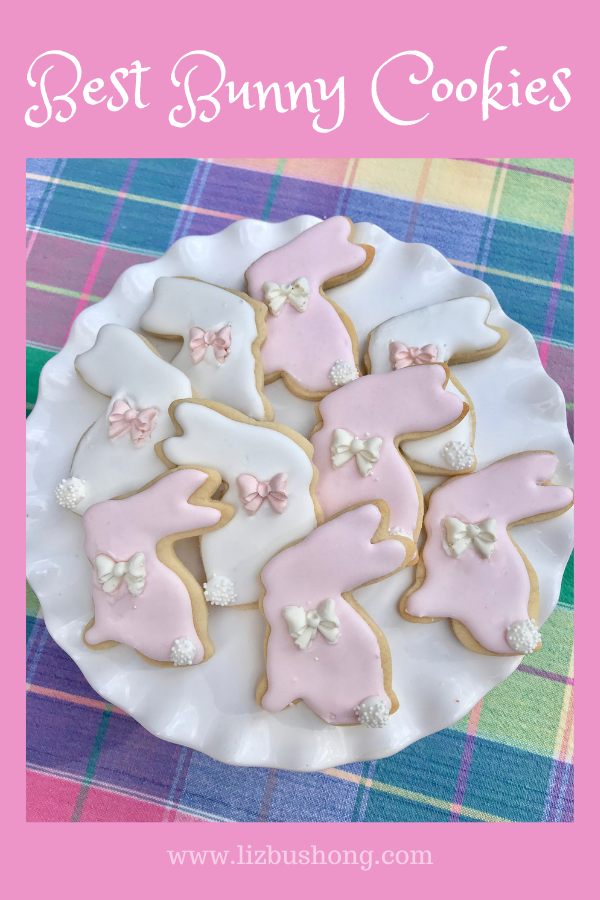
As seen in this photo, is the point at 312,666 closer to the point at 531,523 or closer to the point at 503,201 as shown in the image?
the point at 531,523

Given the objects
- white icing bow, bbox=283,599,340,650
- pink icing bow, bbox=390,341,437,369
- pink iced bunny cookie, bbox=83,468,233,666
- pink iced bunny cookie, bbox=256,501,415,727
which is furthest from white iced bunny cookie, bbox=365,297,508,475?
pink iced bunny cookie, bbox=83,468,233,666

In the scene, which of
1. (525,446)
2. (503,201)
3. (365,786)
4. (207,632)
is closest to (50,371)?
(207,632)

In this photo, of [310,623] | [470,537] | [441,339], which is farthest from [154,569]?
[441,339]

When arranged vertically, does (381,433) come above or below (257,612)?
above

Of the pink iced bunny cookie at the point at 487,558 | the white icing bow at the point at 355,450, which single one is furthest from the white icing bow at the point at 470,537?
the white icing bow at the point at 355,450

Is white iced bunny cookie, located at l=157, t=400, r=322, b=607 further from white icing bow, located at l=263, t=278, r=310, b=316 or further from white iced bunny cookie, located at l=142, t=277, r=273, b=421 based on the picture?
white icing bow, located at l=263, t=278, r=310, b=316

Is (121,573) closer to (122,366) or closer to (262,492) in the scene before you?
(262,492)
